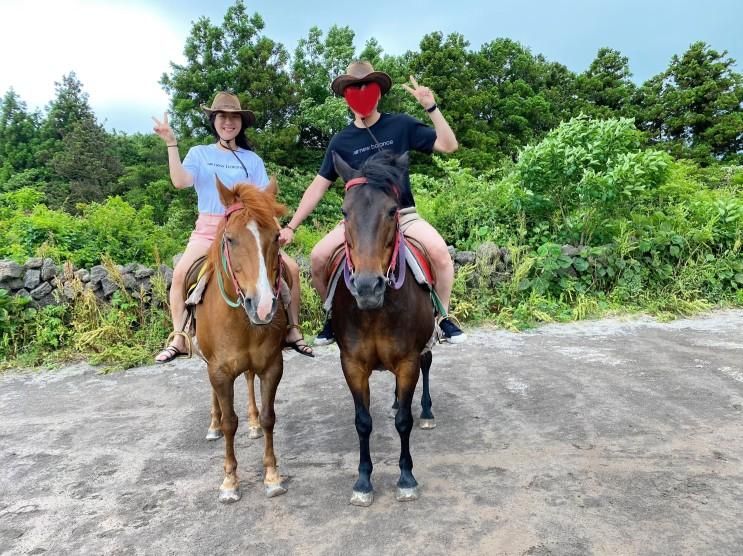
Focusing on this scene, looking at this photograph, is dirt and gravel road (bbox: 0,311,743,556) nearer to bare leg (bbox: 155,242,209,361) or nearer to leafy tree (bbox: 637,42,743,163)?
bare leg (bbox: 155,242,209,361)

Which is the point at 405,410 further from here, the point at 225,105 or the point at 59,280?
the point at 59,280

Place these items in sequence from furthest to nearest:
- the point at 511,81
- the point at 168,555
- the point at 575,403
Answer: the point at 511,81
the point at 575,403
the point at 168,555

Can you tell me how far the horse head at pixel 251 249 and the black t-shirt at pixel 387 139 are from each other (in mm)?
898

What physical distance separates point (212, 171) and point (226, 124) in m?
0.44

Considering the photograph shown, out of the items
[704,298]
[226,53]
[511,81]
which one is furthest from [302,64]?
[704,298]

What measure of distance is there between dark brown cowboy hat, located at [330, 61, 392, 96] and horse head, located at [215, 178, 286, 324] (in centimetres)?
119

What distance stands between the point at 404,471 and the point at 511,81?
3184 centimetres

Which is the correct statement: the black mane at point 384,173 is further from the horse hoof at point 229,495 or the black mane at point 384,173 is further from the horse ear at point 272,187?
the horse hoof at point 229,495

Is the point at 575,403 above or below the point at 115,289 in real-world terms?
below

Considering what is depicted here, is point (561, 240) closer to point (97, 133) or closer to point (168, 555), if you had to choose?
point (168, 555)

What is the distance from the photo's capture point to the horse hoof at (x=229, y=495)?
312 cm

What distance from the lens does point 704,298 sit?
818cm

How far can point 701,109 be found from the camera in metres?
23.5

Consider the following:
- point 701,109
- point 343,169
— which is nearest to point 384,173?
point 343,169
